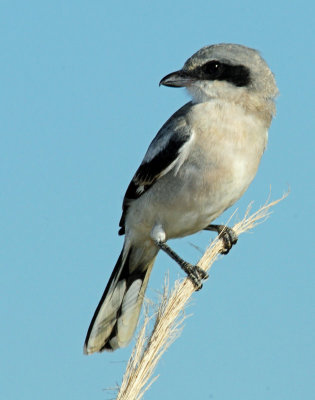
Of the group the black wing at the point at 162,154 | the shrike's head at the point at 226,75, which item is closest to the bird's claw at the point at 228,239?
the black wing at the point at 162,154

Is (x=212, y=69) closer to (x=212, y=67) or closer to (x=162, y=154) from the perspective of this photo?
(x=212, y=67)

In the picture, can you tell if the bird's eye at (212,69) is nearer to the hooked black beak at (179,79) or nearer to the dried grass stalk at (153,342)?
the hooked black beak at (179,79)

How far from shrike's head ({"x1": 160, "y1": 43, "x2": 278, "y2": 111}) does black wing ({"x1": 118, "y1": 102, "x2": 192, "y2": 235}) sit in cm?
23

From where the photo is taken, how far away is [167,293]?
4547mm

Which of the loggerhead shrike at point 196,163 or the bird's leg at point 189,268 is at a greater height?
the loggerhead shrike at point 196,163

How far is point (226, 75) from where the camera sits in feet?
21.2

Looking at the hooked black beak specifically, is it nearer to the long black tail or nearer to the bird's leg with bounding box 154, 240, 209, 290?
the bird's leg with bounding box 154, 240, 209, 290

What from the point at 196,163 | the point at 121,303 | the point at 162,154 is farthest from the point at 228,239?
the point at 121,303

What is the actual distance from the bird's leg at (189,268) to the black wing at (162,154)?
56 centimetres

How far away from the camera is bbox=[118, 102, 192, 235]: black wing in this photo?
627cm

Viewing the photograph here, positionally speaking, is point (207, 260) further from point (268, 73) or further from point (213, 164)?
point (268, 73)

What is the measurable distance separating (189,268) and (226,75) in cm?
183

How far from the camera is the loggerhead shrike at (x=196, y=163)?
20.2 ft

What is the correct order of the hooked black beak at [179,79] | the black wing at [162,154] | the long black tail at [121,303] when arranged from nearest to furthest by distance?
the black wing at [162,154] → the hooked black beak at [179,79] → the long black tail at [121,303]
